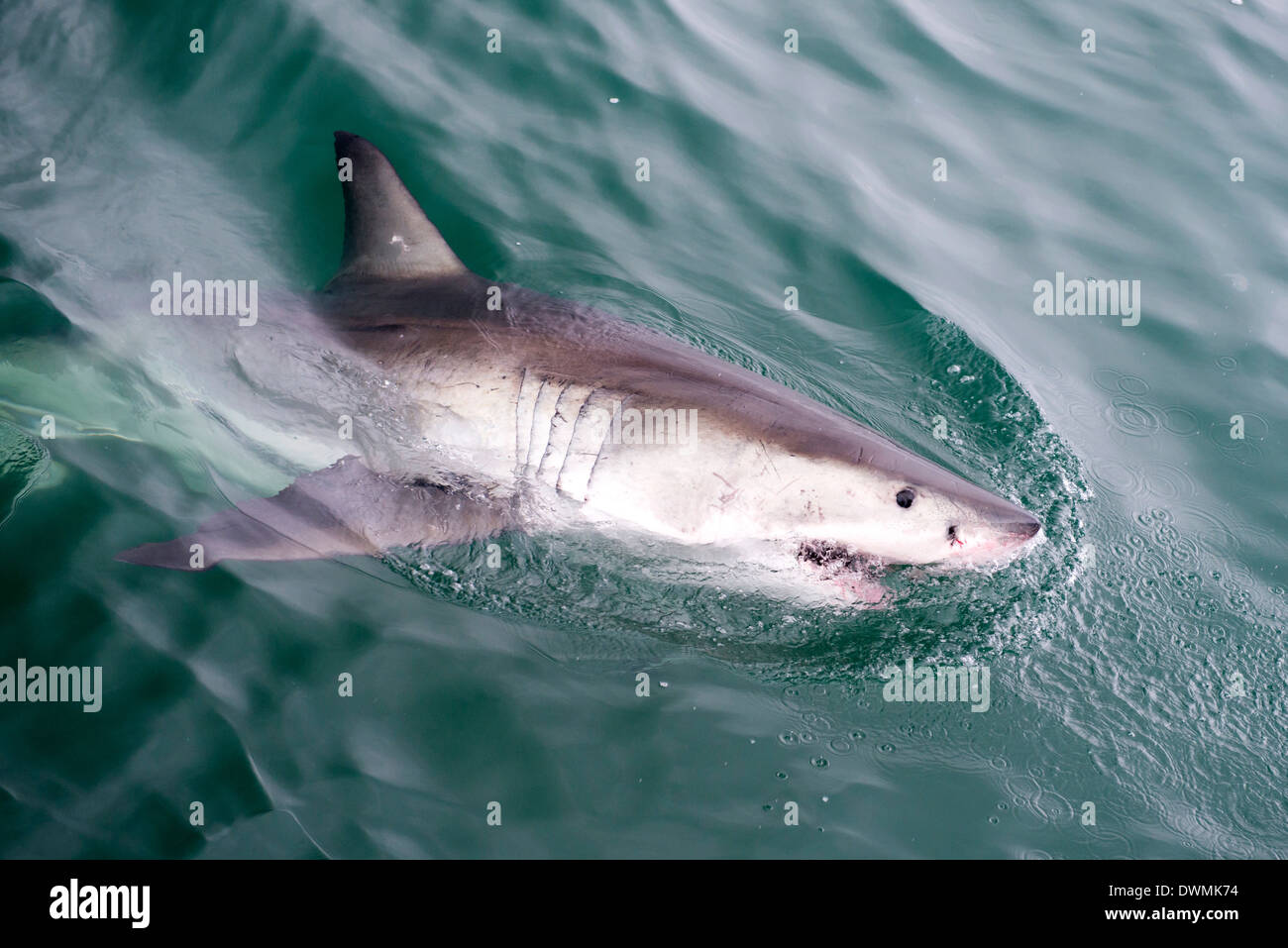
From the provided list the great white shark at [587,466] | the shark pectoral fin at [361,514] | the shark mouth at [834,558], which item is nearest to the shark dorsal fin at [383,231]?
the great white shark at [587,466]

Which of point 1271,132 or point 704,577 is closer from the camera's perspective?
point 704,577

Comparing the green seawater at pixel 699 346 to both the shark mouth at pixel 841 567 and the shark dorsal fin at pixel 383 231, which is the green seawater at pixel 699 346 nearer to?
the shark mouth at pixel 841 567

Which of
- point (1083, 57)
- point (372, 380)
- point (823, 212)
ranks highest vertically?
point (1083, 57)

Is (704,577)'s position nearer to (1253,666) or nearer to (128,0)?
(1253,666)

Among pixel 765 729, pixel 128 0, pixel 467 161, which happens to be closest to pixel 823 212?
pixel 467 161

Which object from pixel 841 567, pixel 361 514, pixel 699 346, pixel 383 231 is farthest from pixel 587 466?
pixel 699 346
